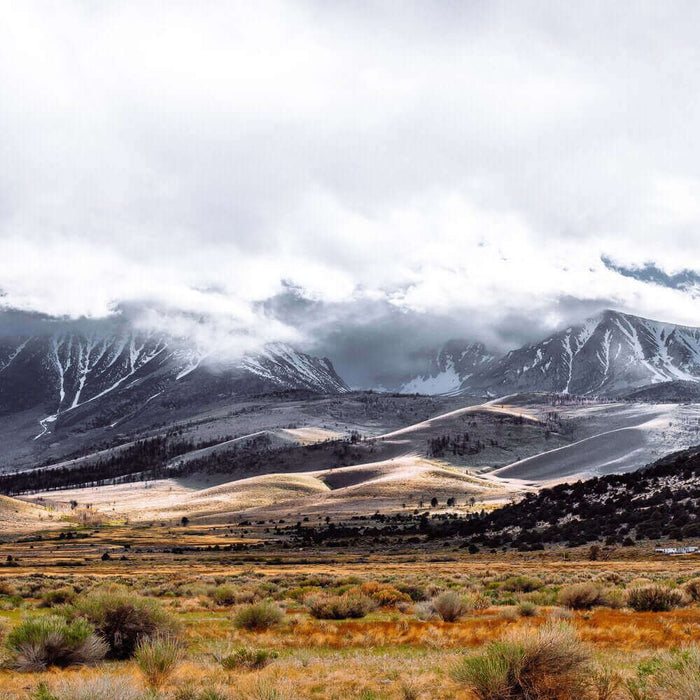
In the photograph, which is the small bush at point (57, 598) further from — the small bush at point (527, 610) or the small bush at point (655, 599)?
the small bush at point (655, 599)

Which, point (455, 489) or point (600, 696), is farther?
point (455, 489)

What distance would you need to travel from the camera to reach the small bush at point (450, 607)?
20.1m

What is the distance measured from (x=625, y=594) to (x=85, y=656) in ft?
58.7

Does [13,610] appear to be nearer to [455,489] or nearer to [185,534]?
[185,534]

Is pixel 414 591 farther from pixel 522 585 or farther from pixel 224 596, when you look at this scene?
pixel 224 596

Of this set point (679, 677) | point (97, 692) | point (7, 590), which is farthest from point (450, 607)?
point (7, 590)

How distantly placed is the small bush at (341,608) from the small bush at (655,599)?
9.33 meters

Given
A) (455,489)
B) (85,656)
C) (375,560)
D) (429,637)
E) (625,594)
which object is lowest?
(455,489)

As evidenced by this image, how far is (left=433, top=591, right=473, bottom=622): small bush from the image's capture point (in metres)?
20.1

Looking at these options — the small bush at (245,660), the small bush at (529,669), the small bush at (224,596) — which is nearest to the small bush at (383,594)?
the small bush at (224,596)

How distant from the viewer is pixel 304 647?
1619cm

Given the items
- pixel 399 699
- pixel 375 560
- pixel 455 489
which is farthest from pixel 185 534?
pixel 399 699

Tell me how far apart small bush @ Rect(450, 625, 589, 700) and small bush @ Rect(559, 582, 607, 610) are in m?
14.0

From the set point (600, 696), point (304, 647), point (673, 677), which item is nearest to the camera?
point (673, 677)
